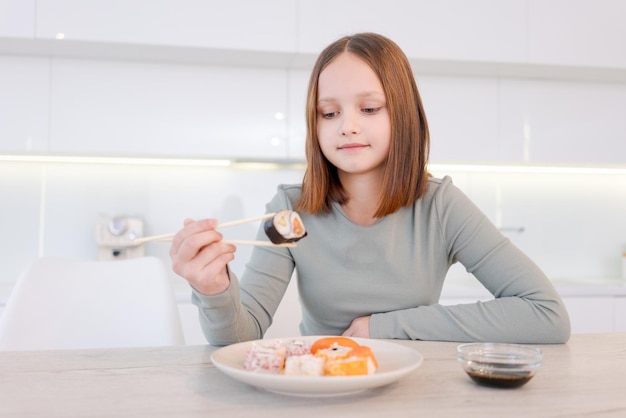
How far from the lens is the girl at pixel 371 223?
1.32m

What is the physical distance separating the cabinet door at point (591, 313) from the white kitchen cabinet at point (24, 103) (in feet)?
7.61

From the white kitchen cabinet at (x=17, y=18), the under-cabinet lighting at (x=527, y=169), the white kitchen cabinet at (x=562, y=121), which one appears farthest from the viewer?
the under-cabinet lighting at (x=527, y=169)

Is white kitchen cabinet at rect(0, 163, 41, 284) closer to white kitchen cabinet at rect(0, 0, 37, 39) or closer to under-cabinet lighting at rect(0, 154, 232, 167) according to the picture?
under-cabinet lighting at rect(0, 154, 232, 167)

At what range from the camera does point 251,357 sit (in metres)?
0.78

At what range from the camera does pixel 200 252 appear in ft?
3.13

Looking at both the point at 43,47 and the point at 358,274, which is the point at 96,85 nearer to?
the point at 43,47

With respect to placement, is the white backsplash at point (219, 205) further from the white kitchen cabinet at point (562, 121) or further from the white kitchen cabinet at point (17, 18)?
the white kitchen cabinet at point (17, 18)

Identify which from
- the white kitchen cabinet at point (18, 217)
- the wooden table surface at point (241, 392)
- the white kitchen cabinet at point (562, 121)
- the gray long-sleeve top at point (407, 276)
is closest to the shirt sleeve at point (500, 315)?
the gray long-sleeve top at point (407, 276)

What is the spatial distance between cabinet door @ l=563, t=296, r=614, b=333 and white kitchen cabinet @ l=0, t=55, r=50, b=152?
232cm

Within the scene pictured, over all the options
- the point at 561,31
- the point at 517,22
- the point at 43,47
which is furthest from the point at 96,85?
the point at 561,31

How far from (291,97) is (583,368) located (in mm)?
1972

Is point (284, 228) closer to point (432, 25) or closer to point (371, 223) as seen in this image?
point (371, 223)

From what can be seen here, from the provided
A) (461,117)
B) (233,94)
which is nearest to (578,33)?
(461,117)

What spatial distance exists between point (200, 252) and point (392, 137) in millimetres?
601
